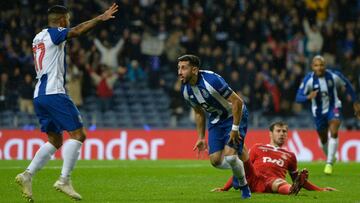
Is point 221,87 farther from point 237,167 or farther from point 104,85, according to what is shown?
point 104,85

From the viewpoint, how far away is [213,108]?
35.7 feet

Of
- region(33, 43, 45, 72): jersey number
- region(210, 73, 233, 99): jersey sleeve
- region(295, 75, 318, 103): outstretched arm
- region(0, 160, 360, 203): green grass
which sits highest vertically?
region(33, 43, 45, 72): jersey number

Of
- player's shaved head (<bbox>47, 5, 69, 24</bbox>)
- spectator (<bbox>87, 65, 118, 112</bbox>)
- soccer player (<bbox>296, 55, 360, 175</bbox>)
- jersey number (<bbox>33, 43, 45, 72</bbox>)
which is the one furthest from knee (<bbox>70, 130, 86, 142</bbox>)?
spectator (<bbox>87, 65, 118, 112</bbox>)

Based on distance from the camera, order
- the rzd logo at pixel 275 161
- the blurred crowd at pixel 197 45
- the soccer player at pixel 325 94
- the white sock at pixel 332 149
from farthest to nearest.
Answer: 1. the blurred crowd at pixel 197 45
2. the soccer player at pixel 325 94
3. the white sock at pixel 332 149
4. the rzd logo at pixel 275 161

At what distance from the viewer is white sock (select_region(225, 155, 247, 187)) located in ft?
33.9

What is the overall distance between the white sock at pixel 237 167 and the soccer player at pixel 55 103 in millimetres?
1838

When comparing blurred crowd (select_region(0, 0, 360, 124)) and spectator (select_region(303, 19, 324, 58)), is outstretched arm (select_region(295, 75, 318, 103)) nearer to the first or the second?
blurred crowd (select_region(0, 0, 360, 124))

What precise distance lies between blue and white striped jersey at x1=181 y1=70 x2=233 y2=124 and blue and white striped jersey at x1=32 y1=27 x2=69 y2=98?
1.64 metres

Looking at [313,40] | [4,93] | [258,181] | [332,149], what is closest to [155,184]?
[258,181]

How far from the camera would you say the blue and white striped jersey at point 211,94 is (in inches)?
411

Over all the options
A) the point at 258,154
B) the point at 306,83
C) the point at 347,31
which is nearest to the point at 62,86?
the point at 258,154

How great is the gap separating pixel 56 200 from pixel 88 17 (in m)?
16.2

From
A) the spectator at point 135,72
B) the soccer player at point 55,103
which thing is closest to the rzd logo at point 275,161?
the soccer player at point 55,103

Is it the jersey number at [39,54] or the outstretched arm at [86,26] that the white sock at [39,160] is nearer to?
the jersey number at [39,54]
